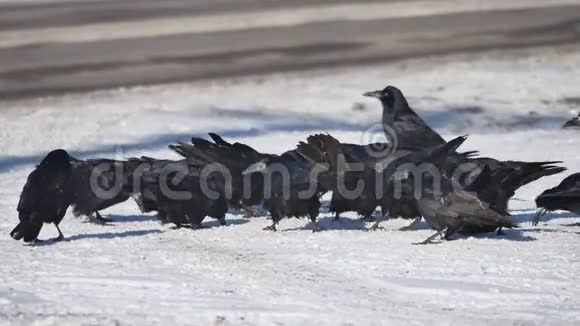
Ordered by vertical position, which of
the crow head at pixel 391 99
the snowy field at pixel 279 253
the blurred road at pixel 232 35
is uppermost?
the blurred road at pixel 232 35

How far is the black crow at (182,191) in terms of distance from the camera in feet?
37.1

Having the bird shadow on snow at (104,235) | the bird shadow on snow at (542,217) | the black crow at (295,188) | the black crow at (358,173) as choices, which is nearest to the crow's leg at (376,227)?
the black crow at (358,173)

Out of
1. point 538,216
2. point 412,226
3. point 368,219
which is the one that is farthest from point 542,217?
point 368,219

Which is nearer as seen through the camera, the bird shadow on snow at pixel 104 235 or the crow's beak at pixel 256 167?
the bird shadow on snow at pixel 104 235

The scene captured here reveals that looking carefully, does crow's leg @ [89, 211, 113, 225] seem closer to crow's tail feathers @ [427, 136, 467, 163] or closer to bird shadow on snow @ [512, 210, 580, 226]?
crow's tail feathers @ [427, 136, 467, 163]

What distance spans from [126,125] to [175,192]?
4.82 meters

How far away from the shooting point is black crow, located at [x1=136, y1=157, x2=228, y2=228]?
446 inches

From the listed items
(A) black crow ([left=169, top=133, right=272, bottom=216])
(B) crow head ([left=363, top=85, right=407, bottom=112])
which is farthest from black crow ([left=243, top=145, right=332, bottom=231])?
(B) crow head ([left=363, top=85, right=407, bottom=112])

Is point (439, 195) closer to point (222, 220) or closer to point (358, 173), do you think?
point (358, 173)

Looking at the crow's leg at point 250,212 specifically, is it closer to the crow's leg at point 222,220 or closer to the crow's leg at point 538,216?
the crow's leg at point 222,220

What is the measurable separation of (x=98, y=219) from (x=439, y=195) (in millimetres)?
2876

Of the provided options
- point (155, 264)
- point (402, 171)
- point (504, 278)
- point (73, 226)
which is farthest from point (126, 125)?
point (504, 278)

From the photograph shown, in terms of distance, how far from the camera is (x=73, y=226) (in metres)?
11.5

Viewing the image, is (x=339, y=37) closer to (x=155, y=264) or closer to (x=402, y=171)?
(x=402, y=171)
